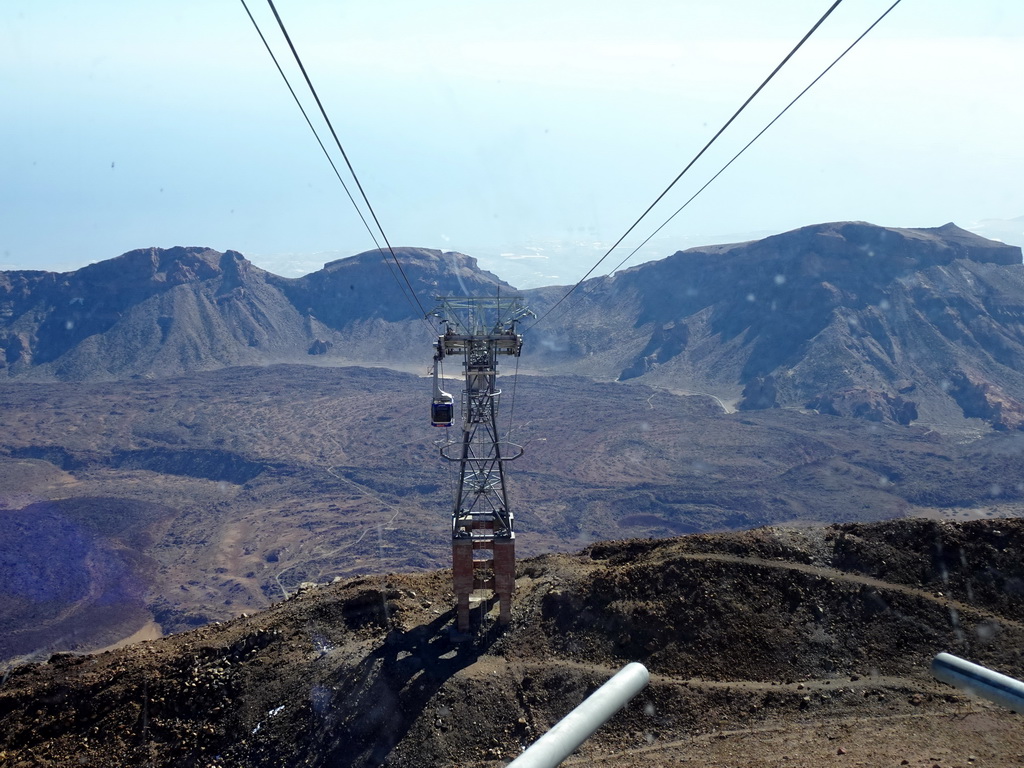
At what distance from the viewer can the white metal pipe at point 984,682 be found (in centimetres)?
414

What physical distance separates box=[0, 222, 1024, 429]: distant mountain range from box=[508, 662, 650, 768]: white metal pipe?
124185 millimetres

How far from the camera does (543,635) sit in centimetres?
2053

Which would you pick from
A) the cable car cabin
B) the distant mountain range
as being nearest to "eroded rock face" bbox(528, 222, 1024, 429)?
the distant mountain range

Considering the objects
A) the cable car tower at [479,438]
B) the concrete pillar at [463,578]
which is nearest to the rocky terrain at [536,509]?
the concrete pillar at [463,578]

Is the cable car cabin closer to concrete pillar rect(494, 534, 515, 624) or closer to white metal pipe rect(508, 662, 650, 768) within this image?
concrete pillar rect(494, 534, 515, 624)

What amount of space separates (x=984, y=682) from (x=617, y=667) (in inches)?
642

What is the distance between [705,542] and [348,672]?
10637mm

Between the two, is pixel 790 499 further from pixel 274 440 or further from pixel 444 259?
pixel 444 259

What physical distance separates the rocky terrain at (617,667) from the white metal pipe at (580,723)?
13383 mm

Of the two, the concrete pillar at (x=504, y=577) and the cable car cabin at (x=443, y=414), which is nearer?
the cable car cabin at (x=443, y=414)

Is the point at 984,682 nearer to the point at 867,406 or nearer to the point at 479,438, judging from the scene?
the point at 479,438

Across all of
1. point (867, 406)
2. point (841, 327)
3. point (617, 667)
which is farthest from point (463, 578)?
point (841, 327)

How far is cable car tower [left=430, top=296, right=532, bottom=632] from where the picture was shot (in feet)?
68.4

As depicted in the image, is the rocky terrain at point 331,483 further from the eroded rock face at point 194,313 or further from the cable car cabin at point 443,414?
the cable car cabin at point 443,414
